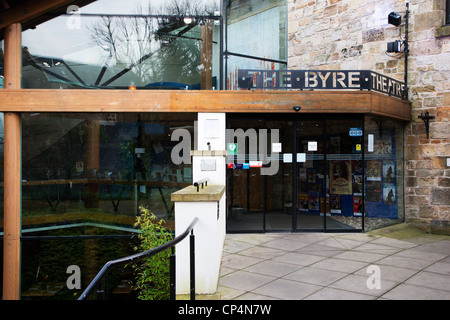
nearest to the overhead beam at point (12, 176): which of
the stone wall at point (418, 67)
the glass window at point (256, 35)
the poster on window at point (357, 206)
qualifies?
the glass window at point (256, 35)

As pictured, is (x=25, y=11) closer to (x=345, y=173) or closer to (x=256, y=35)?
(x=256, y=35)

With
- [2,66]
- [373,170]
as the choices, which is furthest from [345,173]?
[2,66]

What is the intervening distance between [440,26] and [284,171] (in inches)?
207

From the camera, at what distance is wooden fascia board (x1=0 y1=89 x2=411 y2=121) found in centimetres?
843

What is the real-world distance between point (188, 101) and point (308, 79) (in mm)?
2788

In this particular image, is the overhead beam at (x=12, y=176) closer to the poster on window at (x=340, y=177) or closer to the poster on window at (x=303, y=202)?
the poster on window at (x=303, y=202)

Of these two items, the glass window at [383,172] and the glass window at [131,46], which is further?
the glass window at [383,172]

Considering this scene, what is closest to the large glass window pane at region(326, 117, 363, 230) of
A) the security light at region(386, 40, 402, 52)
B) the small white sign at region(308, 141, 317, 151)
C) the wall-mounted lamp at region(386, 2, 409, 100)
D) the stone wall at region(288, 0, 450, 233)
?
the small white sign at region(308, 141, 317, 151)

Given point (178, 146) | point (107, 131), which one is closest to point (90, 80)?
point (107, 131)

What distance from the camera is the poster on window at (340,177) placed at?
898 cm

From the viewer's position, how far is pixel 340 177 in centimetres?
920

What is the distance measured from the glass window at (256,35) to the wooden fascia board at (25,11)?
4347 mm

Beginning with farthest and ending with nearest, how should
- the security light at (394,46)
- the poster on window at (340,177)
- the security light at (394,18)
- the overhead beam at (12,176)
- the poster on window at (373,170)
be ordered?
the security light at (394,46) → the security light at (394,18) → the poster on window at (373,170) → the poster on window at (340,177) → the overhead beam at (12,176)
